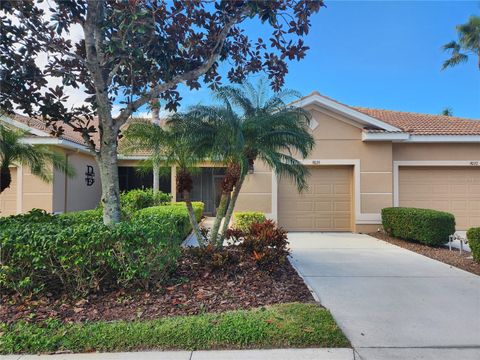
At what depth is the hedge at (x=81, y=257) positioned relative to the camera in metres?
4.37

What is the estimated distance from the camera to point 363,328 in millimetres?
4031

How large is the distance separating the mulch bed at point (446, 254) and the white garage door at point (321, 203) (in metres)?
2.03

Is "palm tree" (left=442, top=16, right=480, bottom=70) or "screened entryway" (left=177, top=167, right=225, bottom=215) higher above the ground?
"palm tree" (left=442, top=16, right=480, bottom=70)

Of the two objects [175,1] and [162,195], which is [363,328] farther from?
[162,195]

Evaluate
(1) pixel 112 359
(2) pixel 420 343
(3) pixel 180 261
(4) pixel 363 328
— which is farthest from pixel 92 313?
(2) pixel 420 343

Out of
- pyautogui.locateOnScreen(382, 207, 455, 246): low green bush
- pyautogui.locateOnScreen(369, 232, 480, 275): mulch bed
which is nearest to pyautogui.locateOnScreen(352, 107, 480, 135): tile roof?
pyautogui.locateOnScreen(382, 207, 455, 246): low green bush

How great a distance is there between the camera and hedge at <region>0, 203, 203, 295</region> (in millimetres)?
4371

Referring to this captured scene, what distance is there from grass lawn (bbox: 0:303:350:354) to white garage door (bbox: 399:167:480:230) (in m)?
10.3

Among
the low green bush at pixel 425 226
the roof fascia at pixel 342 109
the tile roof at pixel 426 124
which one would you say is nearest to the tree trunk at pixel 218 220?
the tile roof at pixel 426 124

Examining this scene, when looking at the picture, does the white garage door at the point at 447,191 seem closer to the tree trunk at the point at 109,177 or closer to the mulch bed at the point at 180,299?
the mulch bed at the point at 180,299

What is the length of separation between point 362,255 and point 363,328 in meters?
4.68

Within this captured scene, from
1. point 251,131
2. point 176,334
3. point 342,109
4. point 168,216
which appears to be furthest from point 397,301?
point 342,109

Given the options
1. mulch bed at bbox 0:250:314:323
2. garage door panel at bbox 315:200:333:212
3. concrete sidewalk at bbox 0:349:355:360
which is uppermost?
garage door panel at bbox 315:200:333:212

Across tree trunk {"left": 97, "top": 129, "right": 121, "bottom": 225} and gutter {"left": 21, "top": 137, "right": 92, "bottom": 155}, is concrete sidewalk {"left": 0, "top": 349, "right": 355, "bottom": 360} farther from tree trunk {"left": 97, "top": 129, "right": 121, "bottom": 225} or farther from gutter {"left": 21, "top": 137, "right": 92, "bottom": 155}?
gutter {"left": 21, "top": 137, "right": 92, "bottom": 155}
